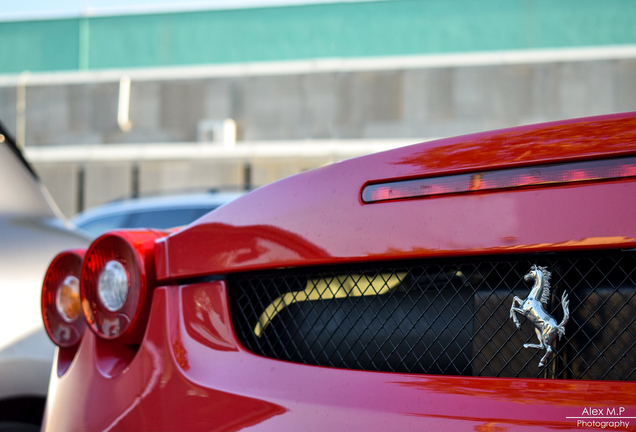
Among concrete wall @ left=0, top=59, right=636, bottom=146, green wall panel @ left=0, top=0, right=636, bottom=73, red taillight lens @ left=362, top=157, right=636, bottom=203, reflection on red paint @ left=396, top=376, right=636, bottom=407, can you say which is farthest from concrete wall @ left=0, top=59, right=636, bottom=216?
reflection on red paint @ left=396, top=376, right=636, bottom=407

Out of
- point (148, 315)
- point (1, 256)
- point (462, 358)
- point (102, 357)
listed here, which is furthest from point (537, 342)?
point (1, 256)

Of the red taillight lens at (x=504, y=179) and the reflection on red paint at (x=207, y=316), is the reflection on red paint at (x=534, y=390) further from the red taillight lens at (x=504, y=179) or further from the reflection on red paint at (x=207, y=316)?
the reflection on red paint at (x=207, y=316)

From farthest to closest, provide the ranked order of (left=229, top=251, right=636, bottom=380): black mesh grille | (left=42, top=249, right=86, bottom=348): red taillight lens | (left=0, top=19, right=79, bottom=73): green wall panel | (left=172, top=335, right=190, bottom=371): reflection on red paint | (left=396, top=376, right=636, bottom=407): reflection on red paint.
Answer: (left=0, top=19, right=79, bottom=73): green wall panel → (left=42, top=249, right=86, bottom=348): red taillight lens → (left=172, top=335, right=190, bottom=371): reflection on red paint → (left=229, top=251, right=636, bottom=380): black mesh grille → (left=396, top=376, right=636, bottom=407): reflection on red paint

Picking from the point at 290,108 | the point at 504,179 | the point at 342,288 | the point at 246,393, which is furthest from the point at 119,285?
the point at 290,108

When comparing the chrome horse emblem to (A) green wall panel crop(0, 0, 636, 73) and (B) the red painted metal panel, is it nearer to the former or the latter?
(B) the red painted metal panel

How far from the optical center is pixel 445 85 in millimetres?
11750

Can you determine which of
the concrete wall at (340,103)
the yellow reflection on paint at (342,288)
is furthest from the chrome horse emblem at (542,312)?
the concrete wall at (340,103)

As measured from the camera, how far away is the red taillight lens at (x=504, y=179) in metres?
1.00

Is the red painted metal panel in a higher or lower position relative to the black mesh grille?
higher

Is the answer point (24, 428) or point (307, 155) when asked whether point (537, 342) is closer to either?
point (24, 428)

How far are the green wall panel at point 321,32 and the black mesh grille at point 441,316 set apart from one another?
10.4 meters

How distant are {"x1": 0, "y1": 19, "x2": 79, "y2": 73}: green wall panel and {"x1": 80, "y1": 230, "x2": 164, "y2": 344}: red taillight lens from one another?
12373mm

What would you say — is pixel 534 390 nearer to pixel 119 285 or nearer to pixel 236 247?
pixel 236 247

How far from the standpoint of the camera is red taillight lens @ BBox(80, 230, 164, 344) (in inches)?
58.1
